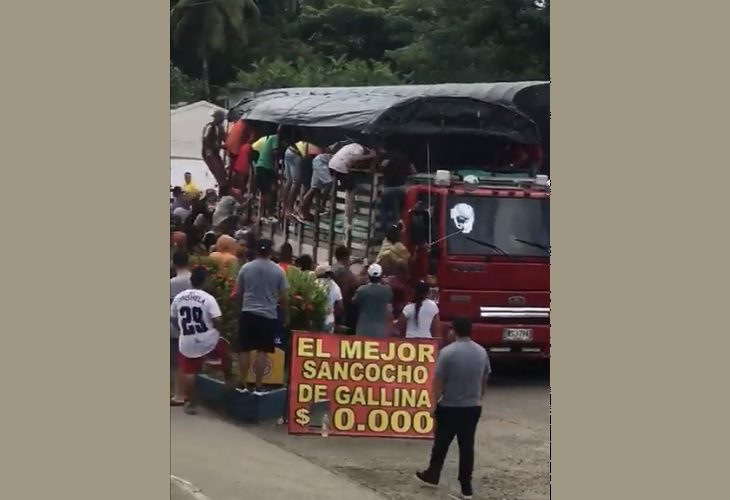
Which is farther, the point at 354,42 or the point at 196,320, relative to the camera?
the point at 354,42

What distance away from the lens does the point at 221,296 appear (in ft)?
28.2

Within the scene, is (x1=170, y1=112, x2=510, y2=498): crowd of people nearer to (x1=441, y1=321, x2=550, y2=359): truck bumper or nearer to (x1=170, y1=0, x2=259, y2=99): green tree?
(x1=441, y1=321, x2=550, y2=359): truck bumper

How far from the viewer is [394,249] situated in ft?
28.5

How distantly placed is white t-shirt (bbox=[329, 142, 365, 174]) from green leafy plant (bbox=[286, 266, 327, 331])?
74 centimetres

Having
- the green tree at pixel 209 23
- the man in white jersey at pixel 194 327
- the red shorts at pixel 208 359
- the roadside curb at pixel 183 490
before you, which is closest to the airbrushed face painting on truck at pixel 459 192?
the green tree at pixel 209 23

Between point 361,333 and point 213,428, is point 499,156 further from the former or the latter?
point 213,428

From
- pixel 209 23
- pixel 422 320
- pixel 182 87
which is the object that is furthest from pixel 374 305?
pixel 209 23

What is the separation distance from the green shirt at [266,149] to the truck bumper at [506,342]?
1.57 meters

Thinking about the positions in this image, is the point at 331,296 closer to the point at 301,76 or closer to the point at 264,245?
the point at 264,245

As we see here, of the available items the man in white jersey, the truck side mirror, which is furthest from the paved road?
the truck side mirror

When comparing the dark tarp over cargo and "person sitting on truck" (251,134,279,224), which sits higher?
the dark tarp over cargo

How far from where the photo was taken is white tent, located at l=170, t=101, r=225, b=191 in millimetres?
8445

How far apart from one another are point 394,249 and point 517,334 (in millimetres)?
950

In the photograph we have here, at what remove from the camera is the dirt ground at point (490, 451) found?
841 cm
